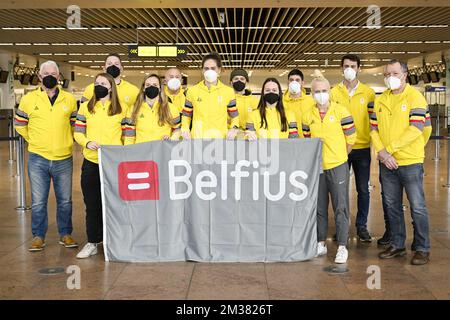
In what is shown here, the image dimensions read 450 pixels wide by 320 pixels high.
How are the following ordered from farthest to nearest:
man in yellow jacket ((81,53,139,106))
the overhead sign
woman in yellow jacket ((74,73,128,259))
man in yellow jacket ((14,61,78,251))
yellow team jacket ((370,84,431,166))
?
the overhead sign < man in yellow jacket ((81,53,139,106)) < man in yellow jacket ((14,61,78,251)) < woman in yellow jacket ((74,73,128,259)) < yellow team jacket ((370,84,431,166))

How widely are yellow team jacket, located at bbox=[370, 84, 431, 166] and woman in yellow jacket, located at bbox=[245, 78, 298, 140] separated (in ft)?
2.74

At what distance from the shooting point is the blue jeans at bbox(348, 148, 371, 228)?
6.01 m

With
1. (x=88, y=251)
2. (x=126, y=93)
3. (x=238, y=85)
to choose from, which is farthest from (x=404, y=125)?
(x=88, y=251)

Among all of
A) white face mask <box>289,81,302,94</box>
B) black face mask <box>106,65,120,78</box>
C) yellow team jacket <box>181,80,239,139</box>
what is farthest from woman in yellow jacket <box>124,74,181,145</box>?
white face mask <box>289,81,302,94</box>

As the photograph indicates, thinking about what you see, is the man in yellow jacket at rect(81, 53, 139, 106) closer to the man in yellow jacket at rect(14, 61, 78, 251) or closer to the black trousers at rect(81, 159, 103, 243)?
the man in yellow jacket at rect(14, 61, 78, 251)

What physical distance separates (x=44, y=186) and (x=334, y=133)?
2912 mm

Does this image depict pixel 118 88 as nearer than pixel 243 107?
Yes

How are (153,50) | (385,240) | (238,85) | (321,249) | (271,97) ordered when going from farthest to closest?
1. (153,50)
2. (238,85)
3. (385,240)
4. (321,249)
5. (271,97)

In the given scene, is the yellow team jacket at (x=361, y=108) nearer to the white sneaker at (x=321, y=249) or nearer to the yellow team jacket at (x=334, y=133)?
the yellow team jacket at (x=334, y=133)

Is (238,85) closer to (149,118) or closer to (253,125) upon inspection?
(253,125)

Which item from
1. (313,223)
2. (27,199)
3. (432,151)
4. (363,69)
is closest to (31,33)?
(27,199)

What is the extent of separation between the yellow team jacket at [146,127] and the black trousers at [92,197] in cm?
46

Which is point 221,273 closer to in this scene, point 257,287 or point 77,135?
point 257,287

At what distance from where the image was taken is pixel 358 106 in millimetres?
5926
